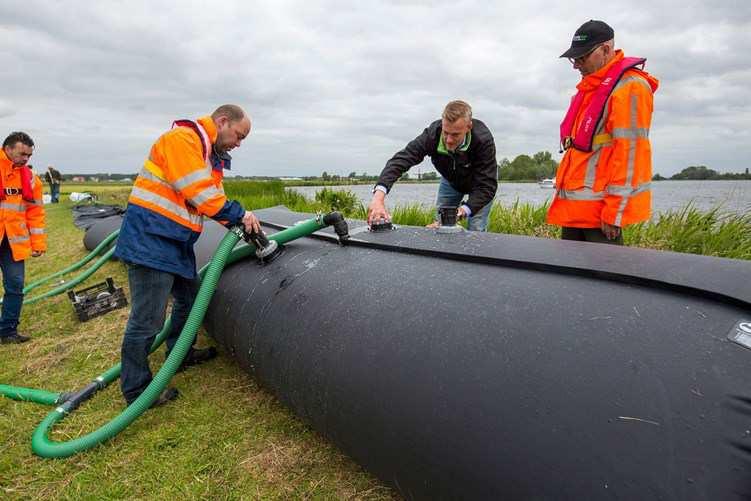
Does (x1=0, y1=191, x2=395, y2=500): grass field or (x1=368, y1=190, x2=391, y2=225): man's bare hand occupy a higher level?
(x1=368, y1=190, x2=391, y2=225): man's bare hand

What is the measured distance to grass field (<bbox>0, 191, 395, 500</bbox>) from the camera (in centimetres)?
189

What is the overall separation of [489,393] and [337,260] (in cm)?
119

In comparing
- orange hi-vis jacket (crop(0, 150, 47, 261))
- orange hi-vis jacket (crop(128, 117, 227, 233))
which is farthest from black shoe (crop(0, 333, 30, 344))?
orange hi-vis jacket (crop(128, 117, 227, 233))

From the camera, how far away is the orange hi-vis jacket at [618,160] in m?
2.39

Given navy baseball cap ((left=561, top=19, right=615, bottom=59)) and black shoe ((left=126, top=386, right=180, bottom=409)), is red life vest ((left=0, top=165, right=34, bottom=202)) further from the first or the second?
navy baseball cap ((left=561, top=19, right=615, bottom=59))

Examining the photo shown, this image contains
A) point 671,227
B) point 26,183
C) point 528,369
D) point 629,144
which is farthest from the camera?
point 671,227

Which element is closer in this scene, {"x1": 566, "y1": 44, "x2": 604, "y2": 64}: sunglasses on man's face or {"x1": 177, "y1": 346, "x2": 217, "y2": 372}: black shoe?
{"x1": 566, "y1": 44, "x2": 604, "y2": 64}: sunglasses on man's face

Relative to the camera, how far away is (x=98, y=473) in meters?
2.01

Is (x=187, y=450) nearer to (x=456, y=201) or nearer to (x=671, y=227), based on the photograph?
(x=456, y=201)

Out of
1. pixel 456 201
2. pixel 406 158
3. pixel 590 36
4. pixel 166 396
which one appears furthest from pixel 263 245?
pixel 590 36

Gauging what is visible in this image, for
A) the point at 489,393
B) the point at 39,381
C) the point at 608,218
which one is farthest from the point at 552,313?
the point at 39,381

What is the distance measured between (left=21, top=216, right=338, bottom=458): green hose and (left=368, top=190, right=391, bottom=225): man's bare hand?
0.36 meters

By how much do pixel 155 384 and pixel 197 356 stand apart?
0.82 metres

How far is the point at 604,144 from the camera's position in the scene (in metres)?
2.57
